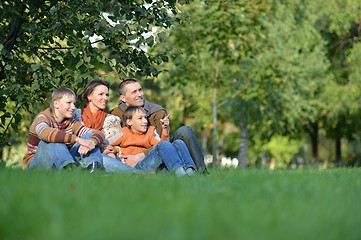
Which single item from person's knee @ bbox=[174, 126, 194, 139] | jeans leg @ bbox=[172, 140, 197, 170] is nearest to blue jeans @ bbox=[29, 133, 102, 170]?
jeans leg @ bbox=[172, 140, 197, 170]

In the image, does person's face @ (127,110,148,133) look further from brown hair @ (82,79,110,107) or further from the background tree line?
the background tree line

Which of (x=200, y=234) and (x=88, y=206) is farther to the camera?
(x=88, y=206)

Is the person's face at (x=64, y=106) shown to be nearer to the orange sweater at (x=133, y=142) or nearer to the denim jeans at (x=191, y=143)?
the orange sweater at (x=133, y=142)

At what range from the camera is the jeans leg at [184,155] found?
6.32 m

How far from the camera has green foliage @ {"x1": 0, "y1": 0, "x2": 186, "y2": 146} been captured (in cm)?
738

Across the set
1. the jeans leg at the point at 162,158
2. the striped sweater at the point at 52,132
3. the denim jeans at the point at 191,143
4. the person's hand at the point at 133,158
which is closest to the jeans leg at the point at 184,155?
the jeans leg at the point at 162,158

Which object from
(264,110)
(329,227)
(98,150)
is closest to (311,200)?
(329,227)

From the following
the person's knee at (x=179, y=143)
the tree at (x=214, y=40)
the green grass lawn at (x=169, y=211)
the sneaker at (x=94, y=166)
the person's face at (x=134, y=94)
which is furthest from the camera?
the tree at (x=214, y=40)

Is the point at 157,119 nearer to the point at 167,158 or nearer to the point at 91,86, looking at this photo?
the point at 91,86

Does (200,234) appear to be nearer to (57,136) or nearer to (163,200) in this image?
(163,200)

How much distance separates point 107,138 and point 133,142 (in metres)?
0.42

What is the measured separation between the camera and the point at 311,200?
144 inches

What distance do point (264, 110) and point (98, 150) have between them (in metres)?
15.2

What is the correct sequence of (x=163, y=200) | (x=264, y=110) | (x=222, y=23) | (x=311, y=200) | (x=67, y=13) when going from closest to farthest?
(x=163, y=200) < (x=311, y=200) < (x=67, y=13) < (x=222, y=23) < (x=264, y=110)
